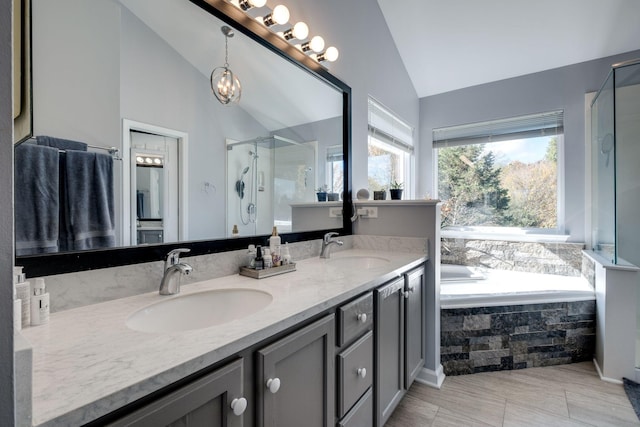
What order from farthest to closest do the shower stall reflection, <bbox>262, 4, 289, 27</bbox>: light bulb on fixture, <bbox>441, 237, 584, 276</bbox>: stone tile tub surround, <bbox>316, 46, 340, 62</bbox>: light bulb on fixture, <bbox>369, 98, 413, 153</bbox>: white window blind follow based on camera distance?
<bbox>441, 237, 584, 276</bbox>: stone tile tub surround → <bbox>369, 98, 413, 153</bbox>: white window blind → <bbox>316, 46, 340, 62</bbox>: light bulb on fixture → <bbox>262, 4, 289, 27</bbox>: light bulb on fixture → the shower stall reflection

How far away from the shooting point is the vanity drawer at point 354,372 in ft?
Result: 3.71

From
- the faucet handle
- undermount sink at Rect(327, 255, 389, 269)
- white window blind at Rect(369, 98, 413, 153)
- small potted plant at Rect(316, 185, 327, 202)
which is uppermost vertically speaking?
white window blind at Rect(369, 98, 413, 153)

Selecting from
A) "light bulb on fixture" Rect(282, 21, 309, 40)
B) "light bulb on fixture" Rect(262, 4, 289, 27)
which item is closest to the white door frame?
"light bulb on fixture" Rect(262, 4, 289, 27)

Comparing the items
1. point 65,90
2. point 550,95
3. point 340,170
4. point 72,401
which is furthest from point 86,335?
point 550,95

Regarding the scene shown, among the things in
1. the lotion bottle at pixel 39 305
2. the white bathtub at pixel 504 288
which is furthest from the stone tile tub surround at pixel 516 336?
the lotion bottle at pixel 39 305

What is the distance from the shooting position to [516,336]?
2.22 meters

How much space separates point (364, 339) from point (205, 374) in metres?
0.79

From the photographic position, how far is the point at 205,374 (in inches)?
25.5

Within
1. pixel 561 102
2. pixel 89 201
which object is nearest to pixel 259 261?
pixel 89 201

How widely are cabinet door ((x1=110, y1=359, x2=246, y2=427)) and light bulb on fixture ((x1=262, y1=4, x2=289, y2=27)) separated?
164cm

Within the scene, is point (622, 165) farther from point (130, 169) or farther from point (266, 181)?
point (130, 169)

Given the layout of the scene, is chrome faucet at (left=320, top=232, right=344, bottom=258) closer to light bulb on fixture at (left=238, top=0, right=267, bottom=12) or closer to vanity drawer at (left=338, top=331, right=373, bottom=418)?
vanity drawer at (left=338, top=331, right=373, bottom=418)

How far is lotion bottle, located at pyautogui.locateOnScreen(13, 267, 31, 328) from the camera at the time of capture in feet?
2.39

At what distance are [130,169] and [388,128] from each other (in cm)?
250
